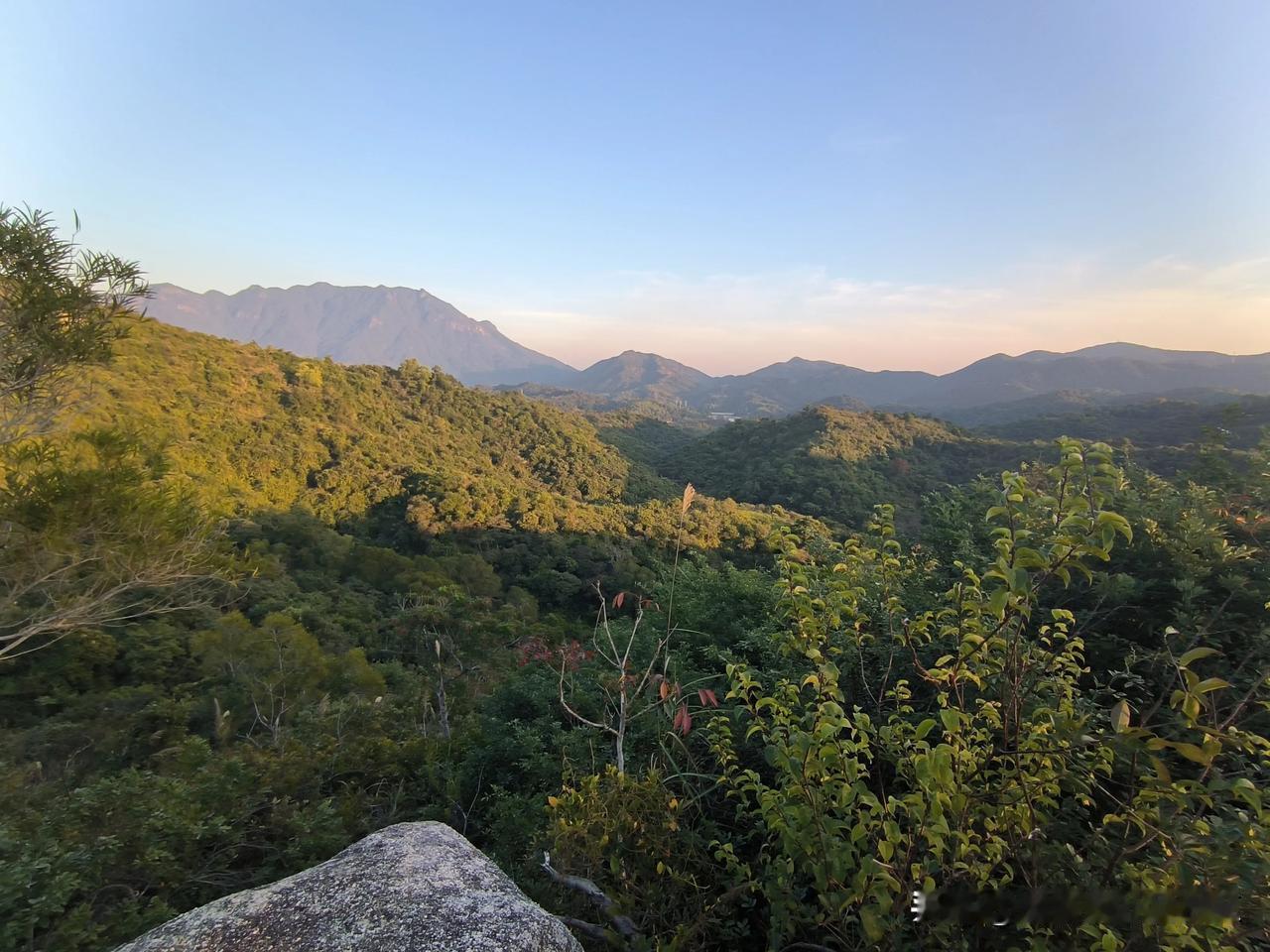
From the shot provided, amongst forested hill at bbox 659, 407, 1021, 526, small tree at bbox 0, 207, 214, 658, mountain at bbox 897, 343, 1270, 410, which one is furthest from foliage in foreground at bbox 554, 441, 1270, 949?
mountain at bbox 897, 343, 1270, 410

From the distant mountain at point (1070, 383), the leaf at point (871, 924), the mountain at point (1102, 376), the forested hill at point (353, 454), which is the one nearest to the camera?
the leaf at point (871, 924)

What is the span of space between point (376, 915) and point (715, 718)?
144 centimetres

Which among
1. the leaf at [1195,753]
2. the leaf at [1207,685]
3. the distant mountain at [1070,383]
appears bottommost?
the leaf at [1195,753]

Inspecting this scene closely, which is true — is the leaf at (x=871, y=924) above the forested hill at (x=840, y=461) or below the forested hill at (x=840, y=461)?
above

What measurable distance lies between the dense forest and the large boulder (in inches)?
10.3

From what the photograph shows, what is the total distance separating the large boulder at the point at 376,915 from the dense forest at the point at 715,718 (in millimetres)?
262

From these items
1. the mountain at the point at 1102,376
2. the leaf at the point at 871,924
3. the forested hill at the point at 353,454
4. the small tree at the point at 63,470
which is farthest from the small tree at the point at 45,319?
the mountain at the point at 1102,376

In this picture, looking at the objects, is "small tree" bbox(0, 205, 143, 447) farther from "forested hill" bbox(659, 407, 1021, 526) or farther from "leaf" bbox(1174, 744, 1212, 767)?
"forested hill" bbox(659, 407, 1021, 526)

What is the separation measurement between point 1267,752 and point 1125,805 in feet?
1.38

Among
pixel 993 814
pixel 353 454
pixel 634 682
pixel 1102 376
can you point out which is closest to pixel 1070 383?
pixel 1102 376

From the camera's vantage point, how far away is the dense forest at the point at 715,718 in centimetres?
145

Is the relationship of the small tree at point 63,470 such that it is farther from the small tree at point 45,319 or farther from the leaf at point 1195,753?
the leaf at point 1195,753

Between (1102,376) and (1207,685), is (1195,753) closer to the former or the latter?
(1207,685)

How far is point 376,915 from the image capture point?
68.5 inches
